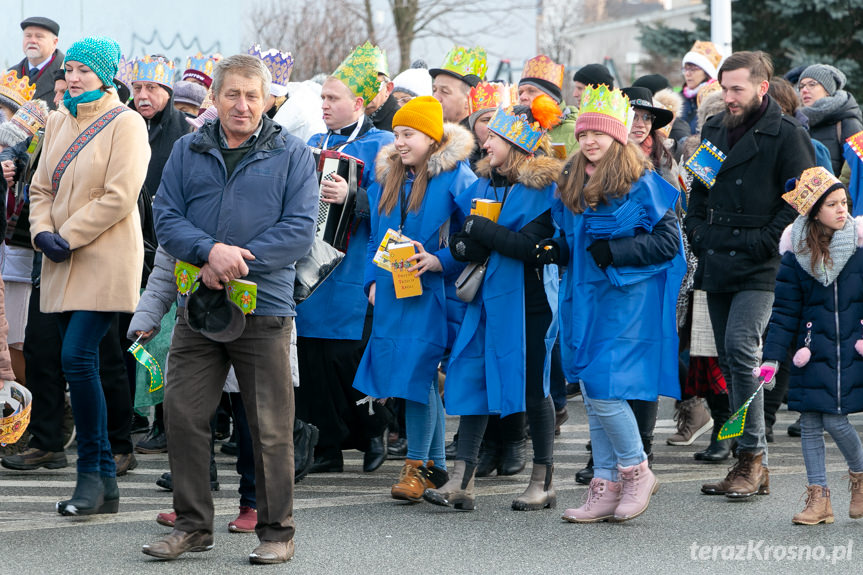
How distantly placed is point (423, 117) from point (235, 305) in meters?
1.98

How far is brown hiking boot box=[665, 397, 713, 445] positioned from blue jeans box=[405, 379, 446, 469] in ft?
7.29

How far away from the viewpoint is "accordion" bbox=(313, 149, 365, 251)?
748 cm

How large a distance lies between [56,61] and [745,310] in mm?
6211

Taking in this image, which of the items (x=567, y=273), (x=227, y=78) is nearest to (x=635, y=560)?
(x=567, y=273)

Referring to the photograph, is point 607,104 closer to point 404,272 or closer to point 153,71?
point 404,272

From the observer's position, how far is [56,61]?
10.8m

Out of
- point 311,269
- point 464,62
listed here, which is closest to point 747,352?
point 311,269

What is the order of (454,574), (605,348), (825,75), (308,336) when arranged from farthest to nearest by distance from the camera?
(825,75) < (308,336) < (605,348) < (454,574)

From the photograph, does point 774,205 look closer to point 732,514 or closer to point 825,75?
point 732,514

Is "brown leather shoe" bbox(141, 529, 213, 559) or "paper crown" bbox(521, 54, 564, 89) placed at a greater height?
"paper crown" bbox(521, 54, 564, 89)

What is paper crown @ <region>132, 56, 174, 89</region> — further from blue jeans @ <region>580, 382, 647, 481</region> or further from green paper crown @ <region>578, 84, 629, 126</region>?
blue jeans @ <region>580, 382, 647, 481</region>

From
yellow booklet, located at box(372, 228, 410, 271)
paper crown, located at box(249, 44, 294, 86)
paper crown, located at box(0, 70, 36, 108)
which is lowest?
yellow booklet, located at box(372, 228, 410, 271)

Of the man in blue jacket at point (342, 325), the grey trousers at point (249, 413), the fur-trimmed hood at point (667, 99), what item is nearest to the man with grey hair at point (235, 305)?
the grey trousers at point (249, 413)

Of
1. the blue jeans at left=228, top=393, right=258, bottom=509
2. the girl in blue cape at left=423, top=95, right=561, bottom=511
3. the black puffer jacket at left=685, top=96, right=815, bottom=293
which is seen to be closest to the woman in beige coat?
the blue jeans at left=228, top=393, right=258, bottom=509
